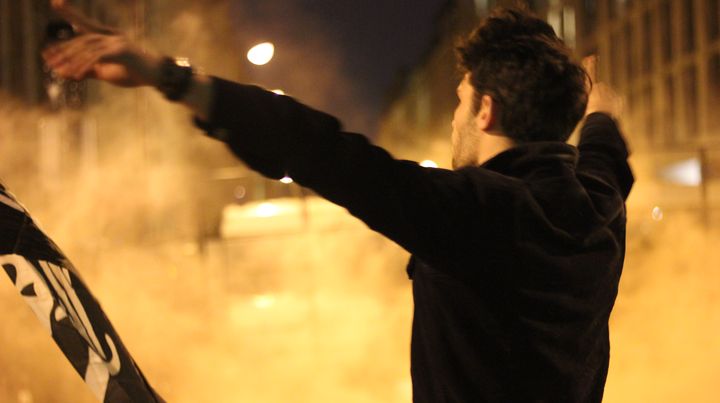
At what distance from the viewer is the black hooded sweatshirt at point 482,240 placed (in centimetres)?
112

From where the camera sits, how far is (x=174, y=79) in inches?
44.2

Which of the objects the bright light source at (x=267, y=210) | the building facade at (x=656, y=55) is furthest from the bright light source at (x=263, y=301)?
the building facade at (x=656, y=55)

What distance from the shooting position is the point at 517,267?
1263 millimetres

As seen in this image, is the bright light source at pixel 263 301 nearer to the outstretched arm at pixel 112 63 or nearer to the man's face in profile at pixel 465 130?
the man's face in profile at pixel 465 130

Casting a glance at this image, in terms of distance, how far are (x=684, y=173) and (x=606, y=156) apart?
692cm

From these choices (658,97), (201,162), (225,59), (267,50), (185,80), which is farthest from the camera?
(658,97)

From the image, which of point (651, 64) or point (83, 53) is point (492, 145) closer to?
point (83, 53)

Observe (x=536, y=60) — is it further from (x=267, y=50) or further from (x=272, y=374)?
(x=272, y=374)

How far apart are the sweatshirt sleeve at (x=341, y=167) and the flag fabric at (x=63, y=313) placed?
76cm

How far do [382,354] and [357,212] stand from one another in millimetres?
6407

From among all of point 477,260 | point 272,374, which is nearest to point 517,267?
point 477,260

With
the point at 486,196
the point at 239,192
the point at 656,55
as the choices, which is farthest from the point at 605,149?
the point at 656,55

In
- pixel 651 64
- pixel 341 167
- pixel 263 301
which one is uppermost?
pixel 651 64

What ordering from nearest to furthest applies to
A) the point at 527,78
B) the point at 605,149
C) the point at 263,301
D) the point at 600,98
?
the point at 527,78 → the point at 605,149 → the point at 600,98 → the point at 263,301
